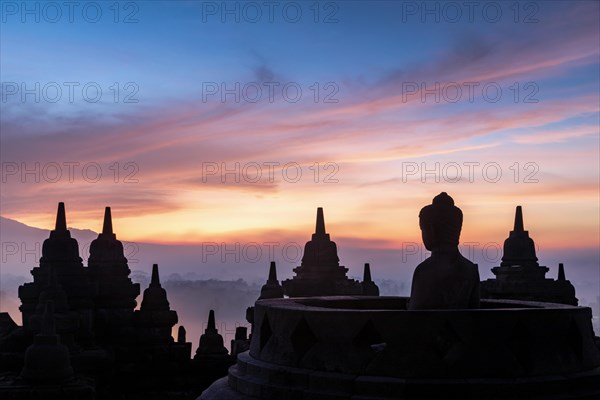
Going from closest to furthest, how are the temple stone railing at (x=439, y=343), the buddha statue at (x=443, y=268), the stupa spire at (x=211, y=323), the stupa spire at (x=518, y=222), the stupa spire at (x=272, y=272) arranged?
the temple stone railing at (x=439, y=343) < the buddha statue at (x=443, y=268) < the stupa spire at (x=211, y=323) < the stupa spire at (x=518, y=222) < the stupa spire at (x=272, y=272)

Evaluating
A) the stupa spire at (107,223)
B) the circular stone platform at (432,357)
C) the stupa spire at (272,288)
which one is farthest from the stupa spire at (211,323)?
the circular stone platform at (432,357)

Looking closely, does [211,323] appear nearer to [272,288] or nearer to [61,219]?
[272,288]

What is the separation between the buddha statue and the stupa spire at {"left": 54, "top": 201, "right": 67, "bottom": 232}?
17079 mm

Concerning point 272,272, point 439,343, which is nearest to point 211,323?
point 272,272

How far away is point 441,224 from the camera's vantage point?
759 cm

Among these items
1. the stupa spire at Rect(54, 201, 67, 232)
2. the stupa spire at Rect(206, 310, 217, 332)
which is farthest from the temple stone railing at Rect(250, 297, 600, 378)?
the stupa spire at Rect(54, 201, 67, 232)

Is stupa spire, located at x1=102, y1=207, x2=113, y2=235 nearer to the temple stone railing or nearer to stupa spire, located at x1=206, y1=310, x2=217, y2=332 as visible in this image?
stupa spire, located at x1=206, y1=310, x2=217, y2=332

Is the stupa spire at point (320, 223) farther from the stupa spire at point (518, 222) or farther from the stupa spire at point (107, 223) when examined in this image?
the stupa spire at point (107, 223)

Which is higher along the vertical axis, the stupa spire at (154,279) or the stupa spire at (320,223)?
the stupa spire at (320,223)

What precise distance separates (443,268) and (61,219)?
1772cm

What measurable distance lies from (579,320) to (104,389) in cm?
1492

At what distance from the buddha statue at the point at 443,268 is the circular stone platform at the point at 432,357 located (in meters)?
0.94

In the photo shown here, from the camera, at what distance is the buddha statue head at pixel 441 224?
761 centimetres

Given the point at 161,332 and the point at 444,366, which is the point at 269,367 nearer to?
the point at 444,366
